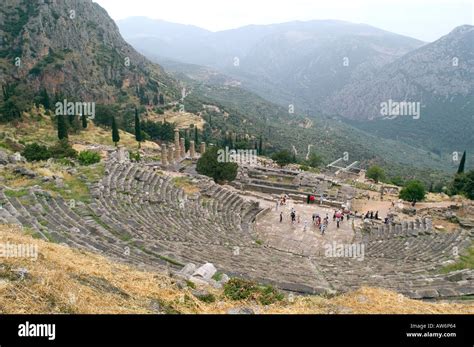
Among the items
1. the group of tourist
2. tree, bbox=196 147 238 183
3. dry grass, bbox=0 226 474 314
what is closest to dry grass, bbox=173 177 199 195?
tree, bbox=196 147 238 183

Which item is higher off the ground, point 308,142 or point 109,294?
point 109,294

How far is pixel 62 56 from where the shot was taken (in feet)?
301

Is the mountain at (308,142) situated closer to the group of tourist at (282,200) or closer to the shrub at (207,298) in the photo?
the group of tourist at (282,200)

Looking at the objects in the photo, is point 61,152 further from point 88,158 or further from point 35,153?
point 88,158

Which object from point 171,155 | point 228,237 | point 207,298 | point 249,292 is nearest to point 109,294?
point 207,298

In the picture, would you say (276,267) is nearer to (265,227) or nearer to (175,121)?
(265,227)

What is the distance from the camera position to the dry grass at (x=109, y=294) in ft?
25.4

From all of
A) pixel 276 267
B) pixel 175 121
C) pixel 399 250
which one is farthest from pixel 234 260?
pixel 175 121

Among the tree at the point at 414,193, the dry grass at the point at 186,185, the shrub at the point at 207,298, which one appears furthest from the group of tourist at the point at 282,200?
the shrub at the point at 207,298

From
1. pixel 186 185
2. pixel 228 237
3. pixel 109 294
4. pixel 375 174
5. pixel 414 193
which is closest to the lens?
pixel 109 294

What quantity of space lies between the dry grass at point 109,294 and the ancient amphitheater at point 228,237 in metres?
2.04

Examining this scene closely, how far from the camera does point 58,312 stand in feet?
24.2

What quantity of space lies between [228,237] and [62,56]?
87.7 meters

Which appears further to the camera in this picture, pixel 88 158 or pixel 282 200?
pixel 282 200
